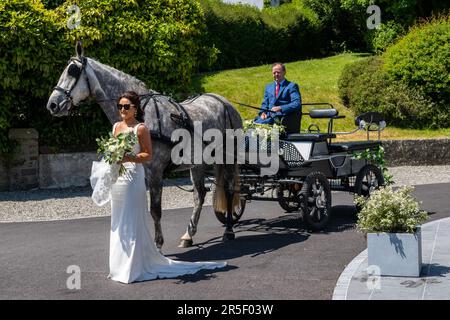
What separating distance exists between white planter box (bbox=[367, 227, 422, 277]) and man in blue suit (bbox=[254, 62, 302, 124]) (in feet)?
12.7

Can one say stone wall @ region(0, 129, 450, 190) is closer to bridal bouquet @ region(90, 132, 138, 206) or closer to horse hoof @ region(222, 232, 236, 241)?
horse hoof @ region(222, 232, 236, 241)

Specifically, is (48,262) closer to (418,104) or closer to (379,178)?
(379,178)

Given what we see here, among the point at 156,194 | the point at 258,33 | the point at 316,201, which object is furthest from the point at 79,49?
the point at 258,33

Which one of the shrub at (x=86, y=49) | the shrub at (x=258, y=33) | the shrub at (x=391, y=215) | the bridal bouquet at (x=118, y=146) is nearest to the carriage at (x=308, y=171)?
the shrub at (x=391, y=215)

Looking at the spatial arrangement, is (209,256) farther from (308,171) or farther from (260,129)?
(308,171)

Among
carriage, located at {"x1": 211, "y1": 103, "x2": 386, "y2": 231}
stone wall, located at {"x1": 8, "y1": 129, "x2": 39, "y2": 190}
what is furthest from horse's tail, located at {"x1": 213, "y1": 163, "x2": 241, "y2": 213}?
stone wall, located at {"x1": 8, "y1": 129, "x2": 39, "y2": 190}

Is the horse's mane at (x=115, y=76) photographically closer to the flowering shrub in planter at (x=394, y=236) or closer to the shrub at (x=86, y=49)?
the flowering shrub in planter at (x=394, y=236)

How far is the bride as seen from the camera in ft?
27.2

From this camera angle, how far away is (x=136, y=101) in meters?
8.69

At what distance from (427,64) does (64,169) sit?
1132 cm

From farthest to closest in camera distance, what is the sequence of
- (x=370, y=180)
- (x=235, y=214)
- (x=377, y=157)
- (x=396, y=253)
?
(x=377, y=157) → (x=370, y=180) → (x=235, y=214) → (x=396, y=253)

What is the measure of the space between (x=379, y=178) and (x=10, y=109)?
28.8 feet
